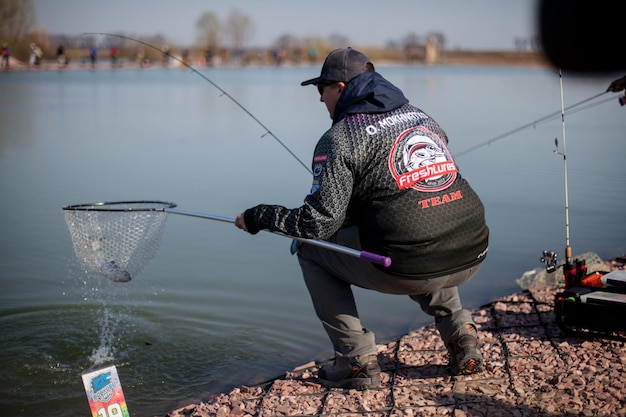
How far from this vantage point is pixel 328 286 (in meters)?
3.46

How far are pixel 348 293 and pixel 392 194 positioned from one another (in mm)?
584

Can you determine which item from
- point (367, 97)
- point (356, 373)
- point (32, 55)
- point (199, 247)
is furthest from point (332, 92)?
point (32, 55)

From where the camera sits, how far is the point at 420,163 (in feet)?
10.4

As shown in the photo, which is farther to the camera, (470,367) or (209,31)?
(209,31)

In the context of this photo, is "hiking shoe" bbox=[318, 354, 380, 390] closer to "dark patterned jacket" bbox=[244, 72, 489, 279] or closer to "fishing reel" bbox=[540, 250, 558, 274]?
"dark patterned jacket" bbox=[244, 72, 489, 279]

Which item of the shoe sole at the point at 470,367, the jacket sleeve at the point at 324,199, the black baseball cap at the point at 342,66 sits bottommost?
the shoe sole at the point at 470,367

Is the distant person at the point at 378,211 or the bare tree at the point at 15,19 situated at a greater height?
the bare tree at the point at 15,19

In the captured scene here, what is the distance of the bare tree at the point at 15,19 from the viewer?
158ft

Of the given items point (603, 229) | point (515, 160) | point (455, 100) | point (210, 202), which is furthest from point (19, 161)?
point (455, 100)

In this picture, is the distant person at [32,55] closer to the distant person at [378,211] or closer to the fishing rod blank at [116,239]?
the fishing rod blank at [116,239]

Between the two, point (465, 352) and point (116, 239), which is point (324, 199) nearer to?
point (465, 352)

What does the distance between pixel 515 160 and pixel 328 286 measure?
839 cm

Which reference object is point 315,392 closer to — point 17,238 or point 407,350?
point 407,350

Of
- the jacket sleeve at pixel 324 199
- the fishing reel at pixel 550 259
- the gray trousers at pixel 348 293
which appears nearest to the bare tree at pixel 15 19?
the fishing reel at pixel 550 259
